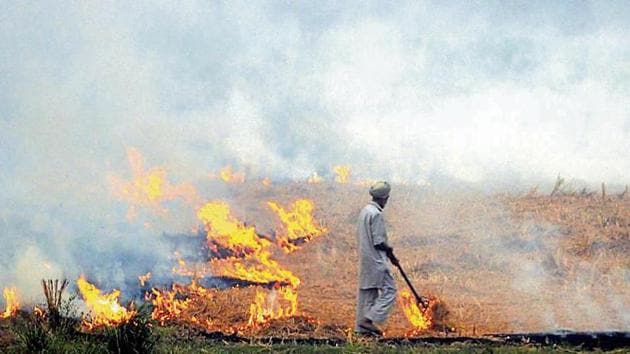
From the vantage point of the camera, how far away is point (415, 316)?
11250 millimetres

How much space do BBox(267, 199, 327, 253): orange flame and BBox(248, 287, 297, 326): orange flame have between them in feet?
14.5

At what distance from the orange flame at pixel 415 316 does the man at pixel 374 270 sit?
0.98 meters

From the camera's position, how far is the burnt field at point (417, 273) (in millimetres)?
10914

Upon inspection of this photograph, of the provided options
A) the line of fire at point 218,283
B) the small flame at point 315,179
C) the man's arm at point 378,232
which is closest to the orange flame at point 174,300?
the line of fire at point 218,283

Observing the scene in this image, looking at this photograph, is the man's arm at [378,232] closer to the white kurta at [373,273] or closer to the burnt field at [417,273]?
the white kurta at [373,273]

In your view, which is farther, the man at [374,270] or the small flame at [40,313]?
the man at [374,270]

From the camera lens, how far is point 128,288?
1276 cm

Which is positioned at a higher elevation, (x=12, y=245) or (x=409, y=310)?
(x=12, y=245)

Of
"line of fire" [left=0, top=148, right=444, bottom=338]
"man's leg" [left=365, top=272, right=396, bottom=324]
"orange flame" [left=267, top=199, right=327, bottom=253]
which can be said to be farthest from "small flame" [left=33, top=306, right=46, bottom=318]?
"orange flame" [left=267, top=199, right=327, bottom=253]

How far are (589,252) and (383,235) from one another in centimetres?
938

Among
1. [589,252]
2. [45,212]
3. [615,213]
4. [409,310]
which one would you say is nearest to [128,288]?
[45,212]

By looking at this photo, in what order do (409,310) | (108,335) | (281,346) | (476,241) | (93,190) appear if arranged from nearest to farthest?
1. (108,335)
2. (281,346)
3. (409,310)
4. (93,190)
5. (476,241)

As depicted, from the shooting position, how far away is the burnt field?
10914 millimetres

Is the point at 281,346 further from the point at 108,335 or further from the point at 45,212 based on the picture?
the point at 45,212
